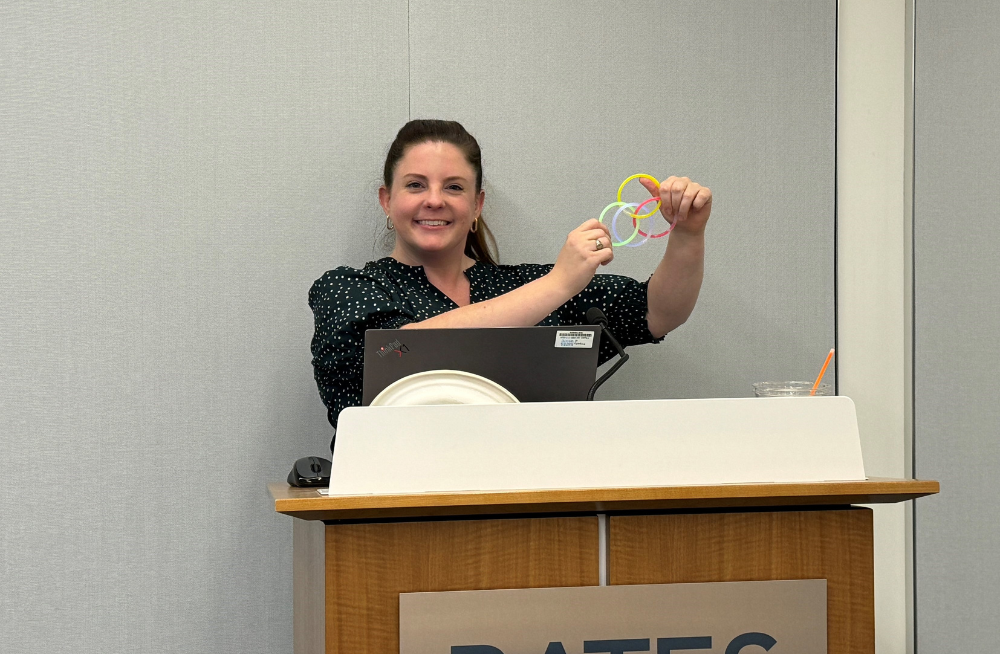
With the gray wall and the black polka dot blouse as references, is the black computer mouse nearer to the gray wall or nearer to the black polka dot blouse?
the black polka dot blouse

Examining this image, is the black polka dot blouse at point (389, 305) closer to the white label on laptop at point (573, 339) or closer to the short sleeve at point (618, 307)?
the short sleeve at point (618, 307)

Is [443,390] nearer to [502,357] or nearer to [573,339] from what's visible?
[502,357]

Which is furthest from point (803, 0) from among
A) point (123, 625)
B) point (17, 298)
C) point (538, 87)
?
point (123, 625)

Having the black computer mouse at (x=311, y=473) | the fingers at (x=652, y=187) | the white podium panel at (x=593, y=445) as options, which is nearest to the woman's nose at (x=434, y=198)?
the fingers at (x=652, y=187)

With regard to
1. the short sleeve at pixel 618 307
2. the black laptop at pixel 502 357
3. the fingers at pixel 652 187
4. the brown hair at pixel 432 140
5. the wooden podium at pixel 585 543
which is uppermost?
the brown hair at pixel 432 140

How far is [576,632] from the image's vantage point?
1.24 meters

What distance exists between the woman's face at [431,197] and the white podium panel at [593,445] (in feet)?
2.75

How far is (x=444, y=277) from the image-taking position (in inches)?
83.2

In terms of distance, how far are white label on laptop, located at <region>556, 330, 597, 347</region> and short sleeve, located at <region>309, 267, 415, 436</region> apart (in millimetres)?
468

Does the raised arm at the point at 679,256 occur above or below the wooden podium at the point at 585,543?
above

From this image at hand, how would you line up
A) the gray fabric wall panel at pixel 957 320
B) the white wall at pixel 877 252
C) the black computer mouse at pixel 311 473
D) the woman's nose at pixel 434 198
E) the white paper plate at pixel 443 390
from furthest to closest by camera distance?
the white wall at pixel 877 252
the gray fabric wall panel at pixel 957 320
the woman's nose at pixel 434 198
the black computer mouse at pixel 311 473
the white paper plate at pixel 443 390

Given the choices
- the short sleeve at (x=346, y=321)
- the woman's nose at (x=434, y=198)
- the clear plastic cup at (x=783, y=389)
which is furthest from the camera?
the woman's nose at (x=434, y=198)

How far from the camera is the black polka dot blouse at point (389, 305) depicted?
1810mm

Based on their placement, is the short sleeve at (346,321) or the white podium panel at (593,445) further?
the short sleeve at (346,321)
